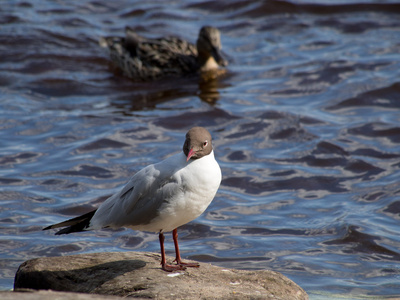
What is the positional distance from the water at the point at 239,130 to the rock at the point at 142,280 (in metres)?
1.07

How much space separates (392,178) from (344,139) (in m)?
1.27

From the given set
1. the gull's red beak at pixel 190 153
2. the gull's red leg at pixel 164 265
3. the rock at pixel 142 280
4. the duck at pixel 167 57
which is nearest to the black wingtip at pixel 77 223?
the rock at pixel 142 280

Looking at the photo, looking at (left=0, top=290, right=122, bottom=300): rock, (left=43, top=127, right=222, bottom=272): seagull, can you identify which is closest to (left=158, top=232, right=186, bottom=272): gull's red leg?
(left=43, top=127, right=222, bottom=272): seagull

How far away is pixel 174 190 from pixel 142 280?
700mm

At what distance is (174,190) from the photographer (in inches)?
181

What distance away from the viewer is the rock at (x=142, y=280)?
451 cm

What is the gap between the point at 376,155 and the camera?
901cm

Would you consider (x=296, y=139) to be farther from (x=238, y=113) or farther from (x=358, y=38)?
(x=358, y=38)

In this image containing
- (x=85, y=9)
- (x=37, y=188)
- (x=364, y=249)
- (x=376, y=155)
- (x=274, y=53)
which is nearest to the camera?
(x=364, y=249)

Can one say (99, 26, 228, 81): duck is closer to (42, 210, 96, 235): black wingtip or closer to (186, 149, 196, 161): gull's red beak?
(42, 210, 96, 235): black wingtip

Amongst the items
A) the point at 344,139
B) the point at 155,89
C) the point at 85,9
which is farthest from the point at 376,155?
the point at 85,9

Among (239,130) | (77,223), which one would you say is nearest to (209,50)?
(239,130)

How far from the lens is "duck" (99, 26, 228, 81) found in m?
Result: 12.1

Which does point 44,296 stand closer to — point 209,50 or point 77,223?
point 77,223
